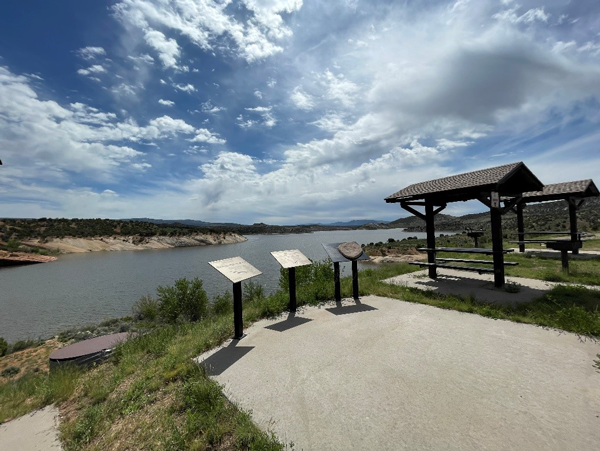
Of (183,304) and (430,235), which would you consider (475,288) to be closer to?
(430,235)

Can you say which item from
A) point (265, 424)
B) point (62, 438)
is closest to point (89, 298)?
point (62, 438)

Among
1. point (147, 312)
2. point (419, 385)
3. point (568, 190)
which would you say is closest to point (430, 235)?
point (419, 385)

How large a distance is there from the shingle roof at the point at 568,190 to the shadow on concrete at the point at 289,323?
46.0ft

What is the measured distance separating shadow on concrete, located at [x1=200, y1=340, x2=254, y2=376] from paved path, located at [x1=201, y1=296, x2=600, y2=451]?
0.02m

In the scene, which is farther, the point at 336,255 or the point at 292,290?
the point at 336,255

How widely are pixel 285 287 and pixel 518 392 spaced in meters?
7.09

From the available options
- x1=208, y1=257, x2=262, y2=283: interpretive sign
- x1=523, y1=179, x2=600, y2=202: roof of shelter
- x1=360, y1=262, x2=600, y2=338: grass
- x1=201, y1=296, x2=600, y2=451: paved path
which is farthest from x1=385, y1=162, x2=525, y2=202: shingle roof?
x1=208, y1=257, x2=262, y2=283: interpretive sign

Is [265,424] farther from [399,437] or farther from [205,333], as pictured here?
[205,333]

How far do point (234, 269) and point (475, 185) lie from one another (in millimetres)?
6861

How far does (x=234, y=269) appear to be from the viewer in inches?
206

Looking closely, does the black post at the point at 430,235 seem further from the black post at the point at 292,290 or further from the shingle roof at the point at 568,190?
the shingle roof at the point at 568,190

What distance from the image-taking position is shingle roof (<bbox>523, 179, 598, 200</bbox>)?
12.1m

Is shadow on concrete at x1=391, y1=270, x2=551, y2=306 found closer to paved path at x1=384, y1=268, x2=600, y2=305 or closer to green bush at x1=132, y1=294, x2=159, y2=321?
paved path at x1=384, y1=268, x2=600, y2=305

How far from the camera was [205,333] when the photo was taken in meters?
5.38
